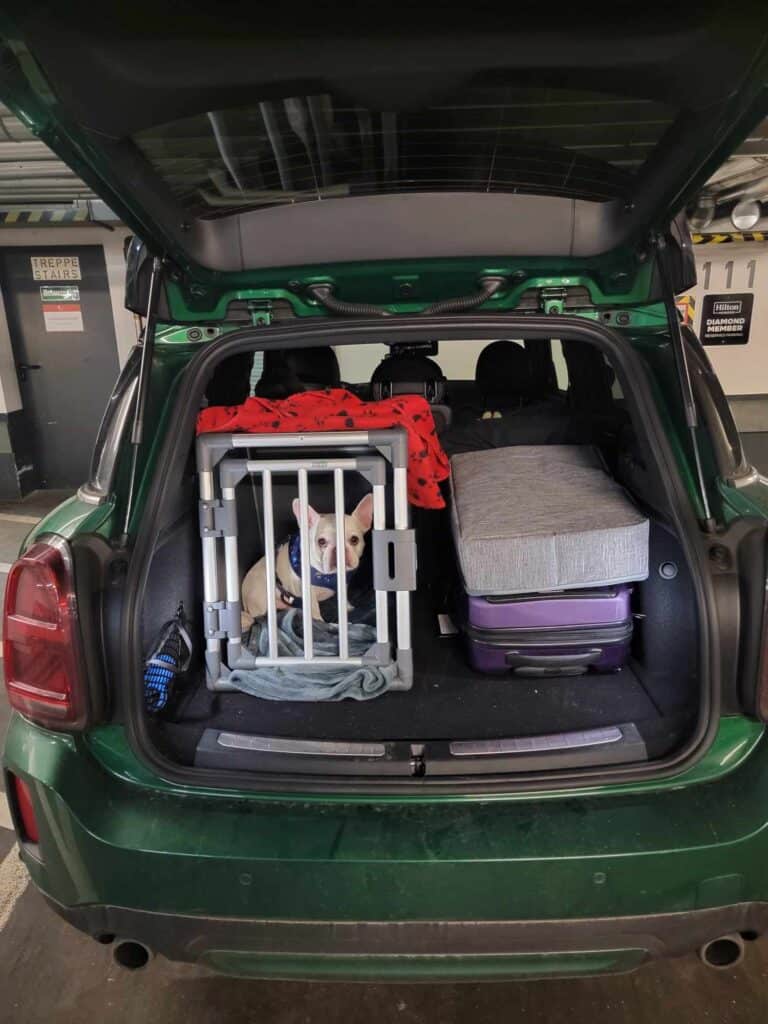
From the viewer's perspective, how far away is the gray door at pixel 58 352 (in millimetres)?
5309

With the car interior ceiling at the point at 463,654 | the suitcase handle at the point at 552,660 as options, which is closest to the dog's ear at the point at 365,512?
the car interior ceiling at the point at 463,654

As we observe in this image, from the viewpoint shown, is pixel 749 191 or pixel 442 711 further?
pixel 749 191

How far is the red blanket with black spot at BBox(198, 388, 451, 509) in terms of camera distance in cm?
160

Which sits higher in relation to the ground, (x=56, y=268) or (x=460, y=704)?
(x=56, y=268)

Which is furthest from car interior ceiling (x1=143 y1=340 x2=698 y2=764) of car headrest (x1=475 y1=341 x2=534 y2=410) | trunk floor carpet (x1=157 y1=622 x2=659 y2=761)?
car headrest (x1=475 y1=341 x2=534 y2=410)

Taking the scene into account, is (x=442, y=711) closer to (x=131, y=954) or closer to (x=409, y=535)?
(x=409, y=535)

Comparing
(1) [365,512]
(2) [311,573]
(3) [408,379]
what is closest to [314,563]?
(2) [311,573]

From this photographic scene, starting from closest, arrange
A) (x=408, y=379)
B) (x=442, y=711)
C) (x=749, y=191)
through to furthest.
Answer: (x=442, y=711) < (x=408, y=379) < (x=749, y=191)

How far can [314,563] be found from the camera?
165 cm

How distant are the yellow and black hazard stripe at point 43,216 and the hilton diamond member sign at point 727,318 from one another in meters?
4.58

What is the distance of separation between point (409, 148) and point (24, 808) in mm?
1434

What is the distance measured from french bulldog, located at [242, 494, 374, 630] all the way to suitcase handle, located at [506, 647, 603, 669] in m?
0.45

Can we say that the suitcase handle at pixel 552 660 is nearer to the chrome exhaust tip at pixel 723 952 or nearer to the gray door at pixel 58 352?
the chrome exhaust tip at pixel 723 952

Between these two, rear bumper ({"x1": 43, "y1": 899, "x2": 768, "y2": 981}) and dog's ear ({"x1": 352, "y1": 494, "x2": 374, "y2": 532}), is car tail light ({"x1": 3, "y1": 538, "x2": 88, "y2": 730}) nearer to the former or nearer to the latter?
rear bumper ({"x1": 43, "y1": 899, "x2": 768, "y2": 981})
